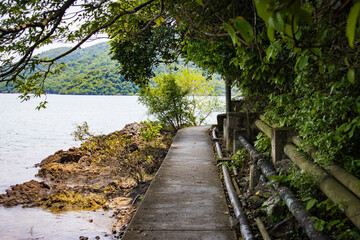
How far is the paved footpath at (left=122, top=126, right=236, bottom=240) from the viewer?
13.2ft

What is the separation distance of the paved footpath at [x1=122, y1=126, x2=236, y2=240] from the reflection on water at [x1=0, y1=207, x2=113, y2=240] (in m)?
1.27

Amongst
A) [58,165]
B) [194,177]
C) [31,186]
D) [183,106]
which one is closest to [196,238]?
[194,177]

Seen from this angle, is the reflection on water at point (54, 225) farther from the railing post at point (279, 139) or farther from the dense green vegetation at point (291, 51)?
the railing post at point (279, 139)

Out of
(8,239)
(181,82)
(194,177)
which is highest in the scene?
(181,82)

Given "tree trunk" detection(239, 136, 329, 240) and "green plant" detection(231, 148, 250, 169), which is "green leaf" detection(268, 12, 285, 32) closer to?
"tree trunk" detection(239, 136, 329, 240)

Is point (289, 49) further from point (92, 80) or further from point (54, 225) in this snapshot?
point (92, 80)

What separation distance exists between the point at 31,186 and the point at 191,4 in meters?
7.17

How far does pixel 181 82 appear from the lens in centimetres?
1797

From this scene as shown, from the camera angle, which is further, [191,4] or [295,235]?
[191,4]

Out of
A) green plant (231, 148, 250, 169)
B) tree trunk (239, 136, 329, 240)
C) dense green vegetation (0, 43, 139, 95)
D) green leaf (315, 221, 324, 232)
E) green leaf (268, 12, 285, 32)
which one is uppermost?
dense green vegetation (0, 43, 139, 95)

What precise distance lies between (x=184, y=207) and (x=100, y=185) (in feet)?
17.1

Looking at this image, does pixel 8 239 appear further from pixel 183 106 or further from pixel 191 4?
pixel 183 106

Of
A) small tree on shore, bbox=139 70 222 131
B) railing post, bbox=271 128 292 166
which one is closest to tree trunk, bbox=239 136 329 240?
railing post, bbox=271 128 292 166

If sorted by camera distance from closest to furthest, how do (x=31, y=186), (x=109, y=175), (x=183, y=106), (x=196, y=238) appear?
(x=196, y=238), (x=31, y=186), (x=109, y=175), (x=183, y=106)
